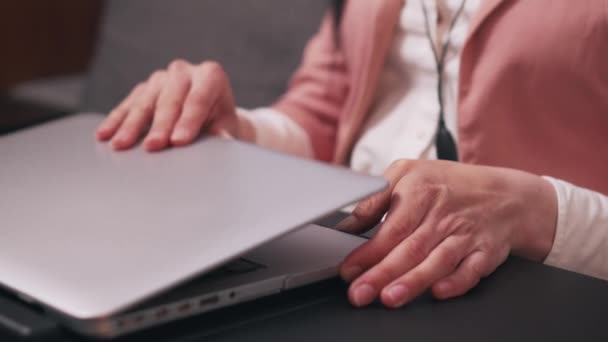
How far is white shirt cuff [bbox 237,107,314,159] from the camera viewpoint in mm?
938

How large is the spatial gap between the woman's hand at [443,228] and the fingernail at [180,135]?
0.54ft

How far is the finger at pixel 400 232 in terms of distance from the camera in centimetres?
54

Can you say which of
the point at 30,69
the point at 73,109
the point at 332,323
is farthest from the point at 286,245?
the point at 30,69

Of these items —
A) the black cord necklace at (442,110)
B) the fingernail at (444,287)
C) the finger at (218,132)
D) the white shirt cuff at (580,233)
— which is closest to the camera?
the fingernail at (444,287)

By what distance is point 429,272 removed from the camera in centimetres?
53

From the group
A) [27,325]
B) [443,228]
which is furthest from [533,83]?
[27,325]

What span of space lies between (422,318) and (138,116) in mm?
356

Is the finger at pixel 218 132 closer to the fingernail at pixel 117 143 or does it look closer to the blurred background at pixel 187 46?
the fingernail at pixel 117 143

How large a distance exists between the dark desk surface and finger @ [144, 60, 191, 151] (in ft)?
0.70

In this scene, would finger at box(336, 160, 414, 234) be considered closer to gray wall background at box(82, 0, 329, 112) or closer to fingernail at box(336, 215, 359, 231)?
fingernail at box(336, 215, 359, 231)

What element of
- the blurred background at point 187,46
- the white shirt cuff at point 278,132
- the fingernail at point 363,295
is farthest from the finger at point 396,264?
the blurred background at point 187,46

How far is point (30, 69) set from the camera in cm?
210

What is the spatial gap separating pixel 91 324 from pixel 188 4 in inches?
41.5

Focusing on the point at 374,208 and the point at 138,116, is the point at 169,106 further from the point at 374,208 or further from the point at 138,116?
the point at 374,208
